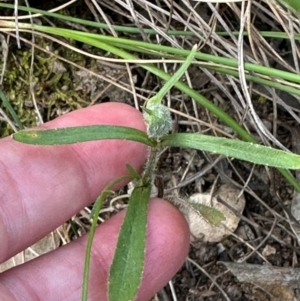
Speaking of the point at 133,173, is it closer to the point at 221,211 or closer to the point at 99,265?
the point at 99,265

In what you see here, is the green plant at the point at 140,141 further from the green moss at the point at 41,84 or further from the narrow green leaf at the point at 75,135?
the green moss at the point at 41,84

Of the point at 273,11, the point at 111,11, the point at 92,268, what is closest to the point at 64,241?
the point at 92,268

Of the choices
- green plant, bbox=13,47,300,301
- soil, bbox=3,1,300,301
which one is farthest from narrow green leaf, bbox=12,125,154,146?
soil, bbox=3,1,300,301

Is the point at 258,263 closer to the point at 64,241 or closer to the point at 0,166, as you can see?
the point at 64,241

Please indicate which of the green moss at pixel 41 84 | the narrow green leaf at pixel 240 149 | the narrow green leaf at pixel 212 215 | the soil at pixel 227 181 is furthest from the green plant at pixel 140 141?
the green moss at pixel 41 84

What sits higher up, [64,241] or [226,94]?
[226,94]

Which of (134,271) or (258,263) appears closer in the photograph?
(134,271)
